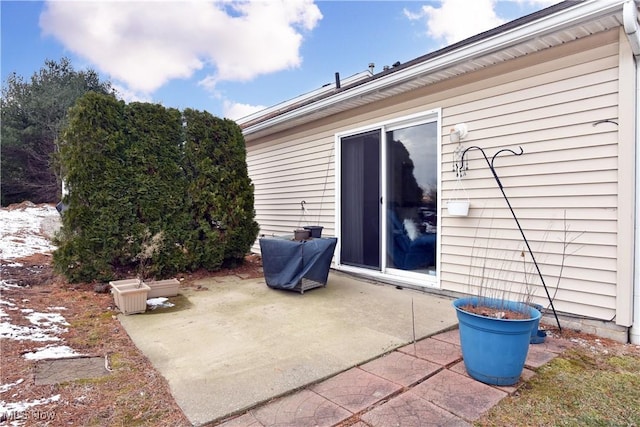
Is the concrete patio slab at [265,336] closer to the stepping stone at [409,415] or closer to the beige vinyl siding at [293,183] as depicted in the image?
the stepping stone at [409,415]

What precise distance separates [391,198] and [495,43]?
6.78 feet

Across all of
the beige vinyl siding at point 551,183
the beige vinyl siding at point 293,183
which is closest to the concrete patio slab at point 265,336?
the beige vinyl siding at point 551,183

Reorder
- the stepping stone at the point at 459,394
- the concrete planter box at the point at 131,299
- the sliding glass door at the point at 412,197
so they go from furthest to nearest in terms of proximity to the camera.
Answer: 1. the sliding glass door at the point at 412,197
2. the concrete planter box at the point at 131,299
3. the stepping stone at the point at 459,394

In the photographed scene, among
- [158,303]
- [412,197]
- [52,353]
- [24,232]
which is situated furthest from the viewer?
[24,232]

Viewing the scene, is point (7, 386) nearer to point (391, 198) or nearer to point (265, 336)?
point (265, 336)

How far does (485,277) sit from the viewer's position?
3.58 metres

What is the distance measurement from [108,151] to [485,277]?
15.6ft

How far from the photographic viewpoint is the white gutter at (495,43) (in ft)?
8.48

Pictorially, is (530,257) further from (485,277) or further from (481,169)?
(481,169)

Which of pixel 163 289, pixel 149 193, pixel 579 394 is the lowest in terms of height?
pixel 579 394

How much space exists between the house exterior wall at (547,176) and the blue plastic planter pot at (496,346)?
128 centimetres

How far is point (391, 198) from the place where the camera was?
457cm

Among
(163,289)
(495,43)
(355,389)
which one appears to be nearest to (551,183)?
(495,43)

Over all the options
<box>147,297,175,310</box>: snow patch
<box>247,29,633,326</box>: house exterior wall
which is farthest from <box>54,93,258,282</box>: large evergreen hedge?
<box>247,29,633,326</box>: house exterior wall
